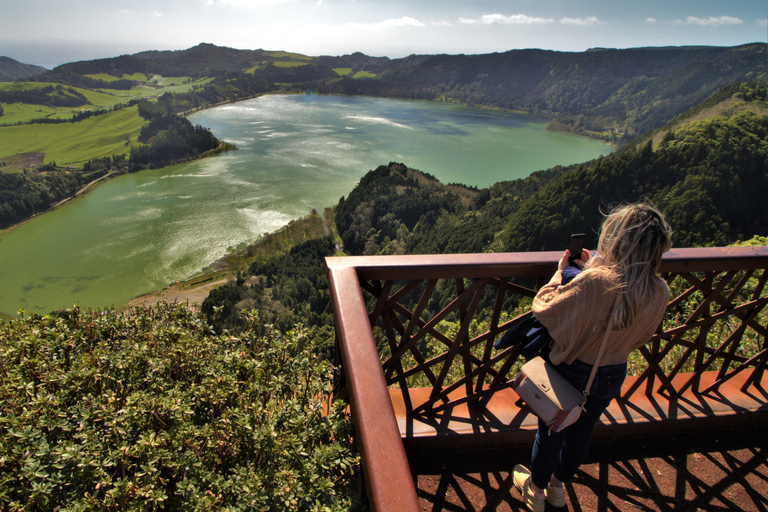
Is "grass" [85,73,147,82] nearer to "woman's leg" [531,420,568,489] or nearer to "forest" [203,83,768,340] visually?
"forest" [203,83,768,340]

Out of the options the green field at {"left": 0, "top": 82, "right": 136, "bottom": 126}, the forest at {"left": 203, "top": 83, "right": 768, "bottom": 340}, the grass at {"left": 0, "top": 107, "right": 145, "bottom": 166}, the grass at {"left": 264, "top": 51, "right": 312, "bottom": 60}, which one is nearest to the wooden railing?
the forest at {"left": 203, "top": 83, "right": 768, "bottom": 340}

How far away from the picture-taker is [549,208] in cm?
3891

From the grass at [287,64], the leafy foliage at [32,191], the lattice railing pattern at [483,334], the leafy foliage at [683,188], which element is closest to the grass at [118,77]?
the grass at [287,64]

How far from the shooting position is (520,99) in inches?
5438

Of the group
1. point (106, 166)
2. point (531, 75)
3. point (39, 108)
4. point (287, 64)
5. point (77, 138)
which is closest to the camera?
point (106, 166)

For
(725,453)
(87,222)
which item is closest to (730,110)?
(725,453)

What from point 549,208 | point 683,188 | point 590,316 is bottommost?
point 549,208

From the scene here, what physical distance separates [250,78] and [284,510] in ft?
462

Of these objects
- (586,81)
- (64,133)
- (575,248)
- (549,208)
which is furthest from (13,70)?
(586,81)

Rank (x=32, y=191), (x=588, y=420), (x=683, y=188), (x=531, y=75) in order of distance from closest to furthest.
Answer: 1. (x=588, y=420)
2. (x=683, y=188)
3. (x=32, y=191)
4. (x=531, y=75)

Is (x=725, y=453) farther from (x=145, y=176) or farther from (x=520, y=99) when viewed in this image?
(x=520, y=99)

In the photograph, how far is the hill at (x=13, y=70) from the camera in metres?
119

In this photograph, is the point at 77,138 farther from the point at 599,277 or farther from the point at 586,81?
the point at 586,81

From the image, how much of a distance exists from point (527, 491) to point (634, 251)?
3.00 feet
